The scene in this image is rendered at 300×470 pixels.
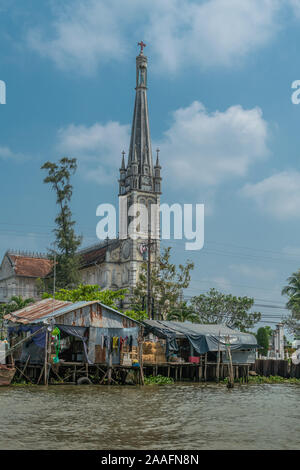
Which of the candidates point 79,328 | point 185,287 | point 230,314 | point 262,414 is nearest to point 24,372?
point 79,328

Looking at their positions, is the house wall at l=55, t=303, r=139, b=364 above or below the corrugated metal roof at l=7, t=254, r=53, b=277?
below

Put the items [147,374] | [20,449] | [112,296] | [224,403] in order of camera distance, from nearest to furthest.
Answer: [20,449] < [224,403] < [147,374] < [112,296]

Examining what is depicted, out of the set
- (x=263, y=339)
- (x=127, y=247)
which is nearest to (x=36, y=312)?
(x=263, y=339)

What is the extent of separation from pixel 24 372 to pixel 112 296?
46.1ft

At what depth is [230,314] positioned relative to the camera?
66.9 meters

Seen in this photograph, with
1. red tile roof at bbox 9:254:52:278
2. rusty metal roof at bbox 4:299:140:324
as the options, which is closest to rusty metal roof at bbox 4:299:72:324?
rusty metal roof at bbox 4:299:140:324

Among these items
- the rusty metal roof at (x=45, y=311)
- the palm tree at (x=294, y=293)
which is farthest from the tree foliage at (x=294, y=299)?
the rusty metal roof at (x=45, y=311)

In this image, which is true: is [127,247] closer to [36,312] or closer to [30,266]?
[30,266]

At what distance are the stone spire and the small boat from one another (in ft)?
176

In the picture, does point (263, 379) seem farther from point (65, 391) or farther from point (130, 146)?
point (130, 146)

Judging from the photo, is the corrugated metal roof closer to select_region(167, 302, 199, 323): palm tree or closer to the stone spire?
the stone spire

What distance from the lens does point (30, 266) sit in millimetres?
82875

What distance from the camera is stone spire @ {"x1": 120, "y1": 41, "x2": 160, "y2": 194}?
82.8 m

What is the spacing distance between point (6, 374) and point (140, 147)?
→ 196 ft
